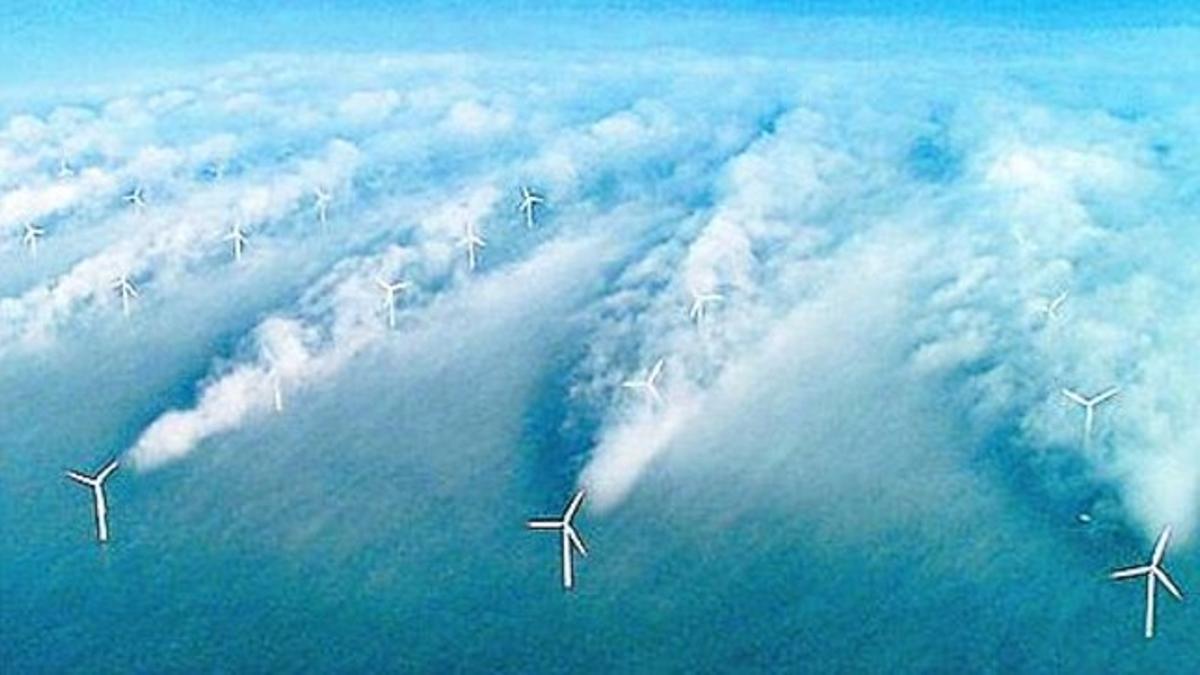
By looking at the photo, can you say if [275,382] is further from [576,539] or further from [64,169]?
[64,169]

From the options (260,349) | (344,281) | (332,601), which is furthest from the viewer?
(344,281)

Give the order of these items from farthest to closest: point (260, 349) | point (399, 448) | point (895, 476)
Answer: point (260, 349) → point (399, 448) → point (895, 476)

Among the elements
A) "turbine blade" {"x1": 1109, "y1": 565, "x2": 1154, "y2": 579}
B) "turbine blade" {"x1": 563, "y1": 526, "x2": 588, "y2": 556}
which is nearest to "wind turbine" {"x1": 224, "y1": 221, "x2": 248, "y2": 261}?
"turbine blade" {"x1": 563, "y1": 526, "x2": 588, "y2": 556}

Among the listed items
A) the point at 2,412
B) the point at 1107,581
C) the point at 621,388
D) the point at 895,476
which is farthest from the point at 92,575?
the point at 1107,581

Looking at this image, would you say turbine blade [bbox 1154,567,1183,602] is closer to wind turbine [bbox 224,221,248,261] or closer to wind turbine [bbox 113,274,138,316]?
wind turbine [bbox 113,274,138,316]

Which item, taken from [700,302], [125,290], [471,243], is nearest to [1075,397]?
[700,302]

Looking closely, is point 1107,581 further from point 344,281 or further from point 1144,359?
point 344,281
